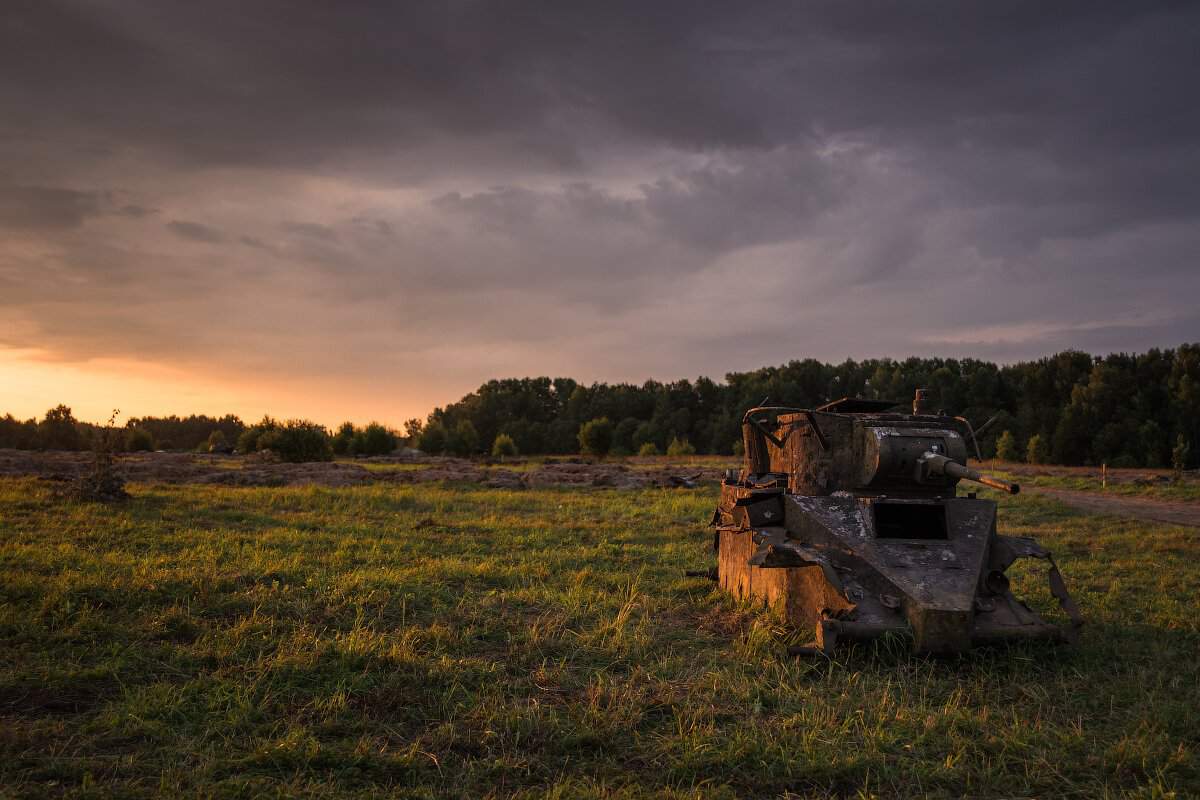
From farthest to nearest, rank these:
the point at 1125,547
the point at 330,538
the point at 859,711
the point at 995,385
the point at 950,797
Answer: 1. the point at 995,385
2. the point at 1125,547
3. the point at 330,538
4. the point at 859,711
5. the point at 950,797

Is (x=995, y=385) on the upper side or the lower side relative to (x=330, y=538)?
upper

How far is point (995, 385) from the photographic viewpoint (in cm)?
7100

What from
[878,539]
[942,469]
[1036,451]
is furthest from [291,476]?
[1036,451]

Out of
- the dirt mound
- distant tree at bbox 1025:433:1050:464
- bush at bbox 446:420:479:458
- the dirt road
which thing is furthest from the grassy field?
→ distant tree at bbox 1025:433:1050:464

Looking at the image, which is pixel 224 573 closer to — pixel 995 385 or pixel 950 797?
pixel 950 797

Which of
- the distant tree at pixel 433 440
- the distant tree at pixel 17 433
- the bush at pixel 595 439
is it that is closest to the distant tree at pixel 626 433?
the distant tree at pixel 433 440

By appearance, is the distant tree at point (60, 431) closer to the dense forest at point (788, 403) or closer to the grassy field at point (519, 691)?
the dense forest at point (788, 403)

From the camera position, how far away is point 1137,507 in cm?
2155

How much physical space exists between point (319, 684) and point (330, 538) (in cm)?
720

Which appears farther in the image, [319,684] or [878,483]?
[878,483]

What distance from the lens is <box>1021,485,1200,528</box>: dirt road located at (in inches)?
743

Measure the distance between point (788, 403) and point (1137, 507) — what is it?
40.8 m

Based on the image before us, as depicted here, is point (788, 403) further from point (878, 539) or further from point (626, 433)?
point (878, 539)

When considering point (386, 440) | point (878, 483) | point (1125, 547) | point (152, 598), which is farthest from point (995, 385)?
point (152, 598)
